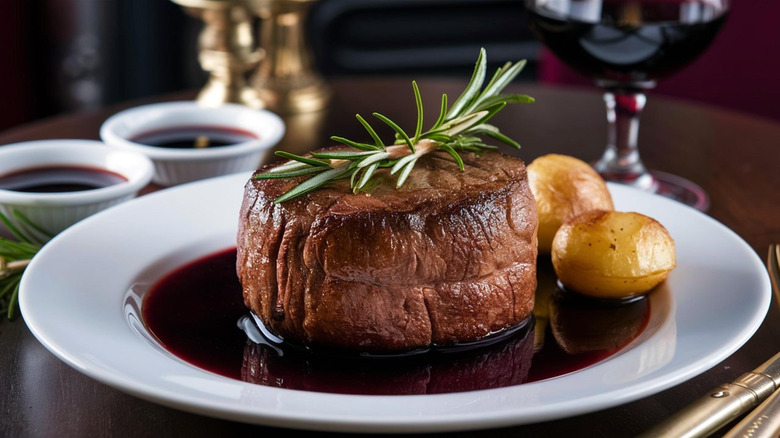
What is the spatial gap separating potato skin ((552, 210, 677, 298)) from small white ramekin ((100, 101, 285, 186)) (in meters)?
0.74

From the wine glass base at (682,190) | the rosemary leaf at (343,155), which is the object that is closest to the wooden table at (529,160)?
the wine glass base at (682,190)

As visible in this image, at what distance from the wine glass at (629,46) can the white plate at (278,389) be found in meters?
0.33

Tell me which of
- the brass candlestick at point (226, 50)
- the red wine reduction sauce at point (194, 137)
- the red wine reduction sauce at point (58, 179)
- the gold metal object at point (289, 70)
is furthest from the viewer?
the gold metal object at point (289, 70)

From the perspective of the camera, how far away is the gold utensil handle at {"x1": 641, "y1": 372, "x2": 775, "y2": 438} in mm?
944

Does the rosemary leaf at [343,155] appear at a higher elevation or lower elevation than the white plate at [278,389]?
higher

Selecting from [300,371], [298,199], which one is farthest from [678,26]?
[300,371]

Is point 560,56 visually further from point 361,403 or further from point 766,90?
point 766,90

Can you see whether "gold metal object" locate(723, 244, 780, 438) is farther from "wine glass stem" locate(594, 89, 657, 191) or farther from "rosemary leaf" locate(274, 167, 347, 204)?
"wine glass stem" locate(594, 89, 657, 191)

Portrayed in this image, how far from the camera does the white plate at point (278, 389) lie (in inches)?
35.7

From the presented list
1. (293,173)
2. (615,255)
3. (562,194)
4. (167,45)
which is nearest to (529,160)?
(562,194)

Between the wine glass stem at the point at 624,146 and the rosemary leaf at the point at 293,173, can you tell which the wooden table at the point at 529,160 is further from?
the rosemary leaf at the point at 293,173

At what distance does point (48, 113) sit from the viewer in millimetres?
4371

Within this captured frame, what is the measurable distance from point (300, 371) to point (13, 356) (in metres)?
0.40

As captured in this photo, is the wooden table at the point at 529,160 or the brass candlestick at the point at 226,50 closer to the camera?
the wooden table at the point at 529,160
